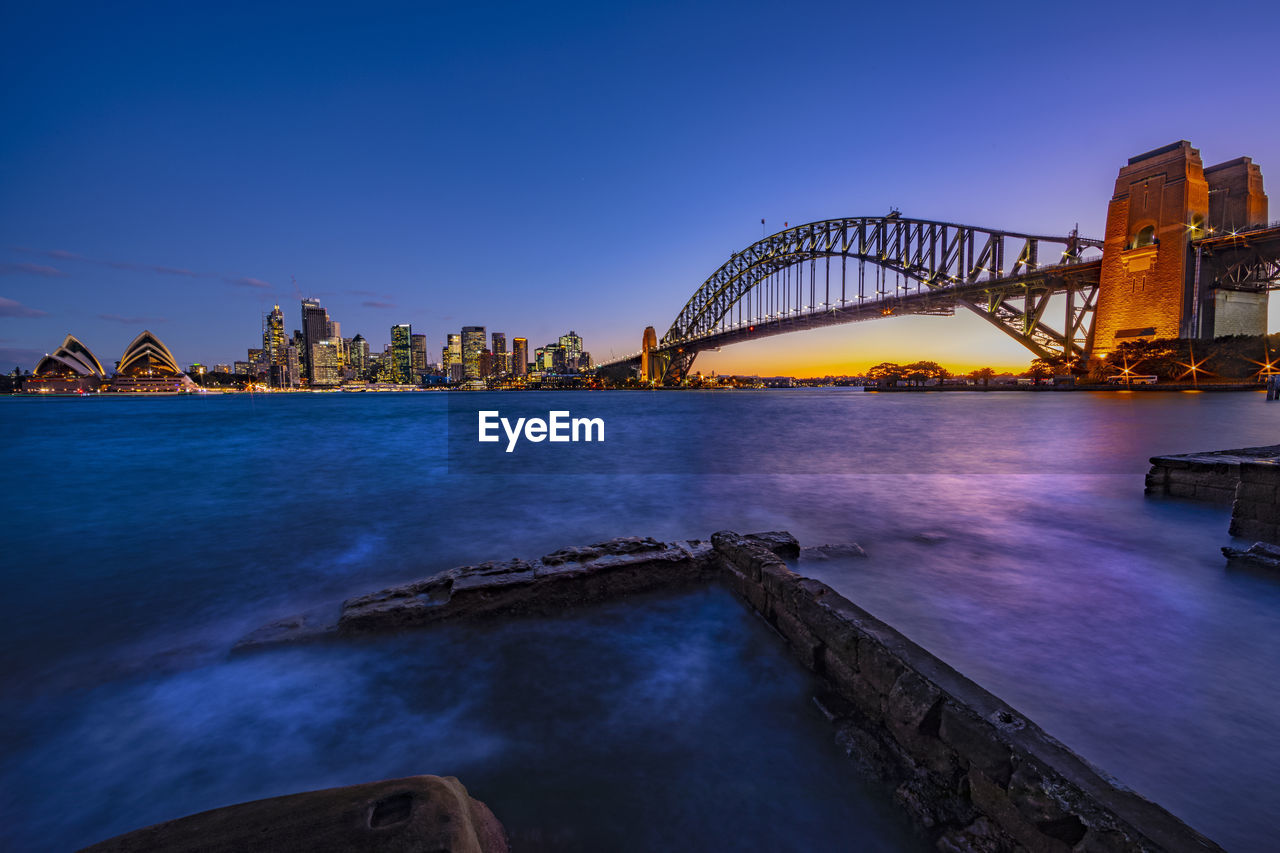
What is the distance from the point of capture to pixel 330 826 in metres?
1.47

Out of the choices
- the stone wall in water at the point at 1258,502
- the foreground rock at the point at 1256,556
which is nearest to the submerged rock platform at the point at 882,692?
the foreground rock at the point at 1256,556

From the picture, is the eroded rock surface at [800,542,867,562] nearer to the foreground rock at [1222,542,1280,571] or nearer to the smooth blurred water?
the smooth blurred water

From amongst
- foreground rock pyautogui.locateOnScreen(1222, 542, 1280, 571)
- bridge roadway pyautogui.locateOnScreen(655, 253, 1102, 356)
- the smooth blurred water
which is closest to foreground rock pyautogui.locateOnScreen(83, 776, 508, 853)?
the smooth blurred water

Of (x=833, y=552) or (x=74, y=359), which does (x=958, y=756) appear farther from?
(x=74, y=359)

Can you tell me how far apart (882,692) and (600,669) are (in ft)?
5.75

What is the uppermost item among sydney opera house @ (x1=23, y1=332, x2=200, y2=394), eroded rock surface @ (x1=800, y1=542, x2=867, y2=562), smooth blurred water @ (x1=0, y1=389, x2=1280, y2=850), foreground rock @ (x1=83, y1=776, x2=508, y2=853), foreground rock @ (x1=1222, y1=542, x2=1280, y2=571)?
sydney opera house @ (x1=23, y1=332, x2=200, y2=394)

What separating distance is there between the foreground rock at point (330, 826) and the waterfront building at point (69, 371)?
11273 centimetres

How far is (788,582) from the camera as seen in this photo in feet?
11.9

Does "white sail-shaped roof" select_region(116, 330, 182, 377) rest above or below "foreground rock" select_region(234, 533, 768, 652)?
above

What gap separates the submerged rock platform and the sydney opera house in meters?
105

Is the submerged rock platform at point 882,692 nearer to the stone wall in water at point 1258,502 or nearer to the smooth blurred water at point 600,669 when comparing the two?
the smooth blurred water at point 600,669

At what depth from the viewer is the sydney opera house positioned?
76375mm

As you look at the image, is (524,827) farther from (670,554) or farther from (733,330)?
(733,330)

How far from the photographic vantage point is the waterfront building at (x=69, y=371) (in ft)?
247
